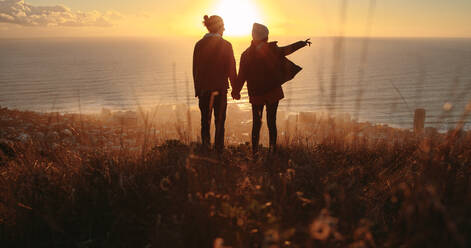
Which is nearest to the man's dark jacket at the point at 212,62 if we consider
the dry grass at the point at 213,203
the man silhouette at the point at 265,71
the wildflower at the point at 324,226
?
the man silhouette at the point at 265,71

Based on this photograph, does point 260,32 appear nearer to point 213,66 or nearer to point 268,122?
point 213,66

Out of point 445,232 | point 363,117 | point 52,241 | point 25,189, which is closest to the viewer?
point 445,232

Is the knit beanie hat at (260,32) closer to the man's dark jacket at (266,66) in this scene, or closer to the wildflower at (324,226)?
the man's dark jacket at (266,66)

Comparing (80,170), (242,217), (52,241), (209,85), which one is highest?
(209,85)

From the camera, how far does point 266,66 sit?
491 centimetres

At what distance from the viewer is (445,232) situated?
159cm

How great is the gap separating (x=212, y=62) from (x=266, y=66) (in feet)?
3.09

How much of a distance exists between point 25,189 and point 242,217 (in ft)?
7.48

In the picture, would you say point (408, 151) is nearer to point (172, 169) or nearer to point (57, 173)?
point (172, 169)

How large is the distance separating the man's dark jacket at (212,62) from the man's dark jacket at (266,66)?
383 millimetres

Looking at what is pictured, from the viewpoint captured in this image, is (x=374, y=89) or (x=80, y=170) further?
(x=374, y=89)

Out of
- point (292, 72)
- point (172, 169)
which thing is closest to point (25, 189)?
point (172, 169)

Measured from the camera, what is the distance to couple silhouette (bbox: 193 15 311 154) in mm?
4887

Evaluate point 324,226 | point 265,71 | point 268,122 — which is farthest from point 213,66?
point 324,226
